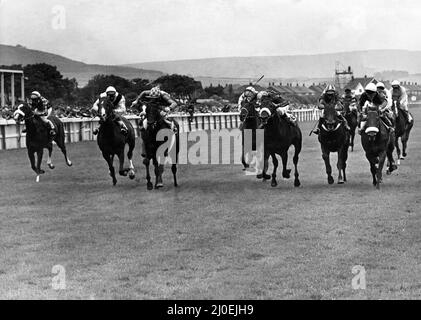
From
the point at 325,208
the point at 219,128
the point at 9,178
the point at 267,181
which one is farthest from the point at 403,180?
the point at 219,128

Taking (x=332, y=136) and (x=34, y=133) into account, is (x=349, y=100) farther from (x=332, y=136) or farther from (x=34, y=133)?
(x=34, y=133)

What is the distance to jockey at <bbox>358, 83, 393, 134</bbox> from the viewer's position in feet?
46.9

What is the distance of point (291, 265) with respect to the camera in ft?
24.6

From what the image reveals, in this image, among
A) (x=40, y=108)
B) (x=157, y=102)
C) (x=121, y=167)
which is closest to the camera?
(x=157, y=102)

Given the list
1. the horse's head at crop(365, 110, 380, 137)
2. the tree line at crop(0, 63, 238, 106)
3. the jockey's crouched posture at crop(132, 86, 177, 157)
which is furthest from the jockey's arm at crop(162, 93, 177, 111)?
the tree line at crop(0, 63, 238, 106)

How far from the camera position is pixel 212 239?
29.7ft

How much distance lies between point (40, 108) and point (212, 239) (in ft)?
29.5

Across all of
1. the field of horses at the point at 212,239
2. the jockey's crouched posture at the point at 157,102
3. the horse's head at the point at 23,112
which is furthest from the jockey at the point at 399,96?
the horse's head at the point at 23,112

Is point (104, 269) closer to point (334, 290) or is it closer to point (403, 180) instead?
point (334, 290)

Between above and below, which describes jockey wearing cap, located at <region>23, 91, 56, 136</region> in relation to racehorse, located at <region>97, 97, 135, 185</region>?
above

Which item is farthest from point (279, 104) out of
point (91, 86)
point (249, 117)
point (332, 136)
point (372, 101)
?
point (91, 86)

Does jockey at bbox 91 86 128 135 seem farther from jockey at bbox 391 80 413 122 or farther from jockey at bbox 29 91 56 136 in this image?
jockey at bbox 391 80 413 122

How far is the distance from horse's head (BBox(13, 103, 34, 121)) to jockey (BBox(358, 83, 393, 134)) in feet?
22.3

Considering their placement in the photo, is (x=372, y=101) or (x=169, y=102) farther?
(x=169, y=102)
